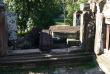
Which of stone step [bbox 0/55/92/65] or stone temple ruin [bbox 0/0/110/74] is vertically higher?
stone temple ruin [bbox 0/0/110/74]

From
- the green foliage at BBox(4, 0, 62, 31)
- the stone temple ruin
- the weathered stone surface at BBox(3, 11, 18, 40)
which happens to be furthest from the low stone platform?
the green foliage at BBox(4, 0, 62, 31)

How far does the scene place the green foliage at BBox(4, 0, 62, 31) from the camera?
12.7m

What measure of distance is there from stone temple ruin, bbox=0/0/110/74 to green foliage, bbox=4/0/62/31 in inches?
239

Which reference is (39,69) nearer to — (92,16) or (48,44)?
(48,44)

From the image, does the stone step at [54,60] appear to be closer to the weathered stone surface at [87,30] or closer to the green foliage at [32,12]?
the weathered stone surface at [87,30]

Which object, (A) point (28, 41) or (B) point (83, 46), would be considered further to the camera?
(A) point (28, 41)

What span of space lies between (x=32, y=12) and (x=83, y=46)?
756cm

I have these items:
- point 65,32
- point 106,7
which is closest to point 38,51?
point 65,32

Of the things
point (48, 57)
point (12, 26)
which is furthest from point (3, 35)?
point (12, 26)

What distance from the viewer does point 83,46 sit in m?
6.62

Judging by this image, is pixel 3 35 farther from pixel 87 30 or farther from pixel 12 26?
pixel 87 30

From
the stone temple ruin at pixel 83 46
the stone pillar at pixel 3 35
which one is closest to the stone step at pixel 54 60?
the stone temple ruin at pixel 83 46

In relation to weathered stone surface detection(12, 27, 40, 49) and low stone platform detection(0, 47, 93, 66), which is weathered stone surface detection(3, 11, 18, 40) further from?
low stone platform detection(0, 47, 93, 66)

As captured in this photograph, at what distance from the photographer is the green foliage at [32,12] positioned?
1274cm
